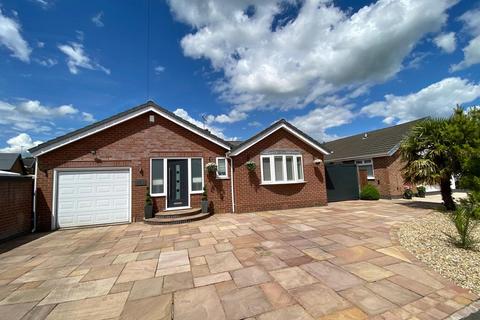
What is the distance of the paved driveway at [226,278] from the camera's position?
284 cm

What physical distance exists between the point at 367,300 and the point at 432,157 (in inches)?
374

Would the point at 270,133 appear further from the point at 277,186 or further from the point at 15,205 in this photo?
the point at 15,205

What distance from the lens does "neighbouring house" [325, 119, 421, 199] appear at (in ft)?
45.3

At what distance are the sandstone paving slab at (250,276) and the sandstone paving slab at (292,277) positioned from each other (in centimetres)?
18

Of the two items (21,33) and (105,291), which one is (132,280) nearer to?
(105,291)

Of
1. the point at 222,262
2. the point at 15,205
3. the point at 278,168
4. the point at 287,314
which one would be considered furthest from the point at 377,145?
the point at 15,205

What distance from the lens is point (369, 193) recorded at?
13.4m

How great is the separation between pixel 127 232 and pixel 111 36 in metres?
7.18

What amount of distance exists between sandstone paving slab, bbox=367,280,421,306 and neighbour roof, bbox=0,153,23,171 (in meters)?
16.4

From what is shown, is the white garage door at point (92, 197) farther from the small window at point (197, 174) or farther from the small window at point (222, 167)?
the small window at point (222, 167)

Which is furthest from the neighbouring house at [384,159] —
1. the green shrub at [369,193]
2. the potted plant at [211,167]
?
the potted plant at [211,167]

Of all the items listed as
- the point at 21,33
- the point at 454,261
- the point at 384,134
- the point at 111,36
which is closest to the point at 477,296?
the point at 454,261

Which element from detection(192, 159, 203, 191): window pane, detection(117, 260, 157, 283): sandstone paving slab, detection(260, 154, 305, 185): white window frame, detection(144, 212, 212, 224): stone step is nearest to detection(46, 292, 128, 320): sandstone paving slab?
detection(117, 260, 157, 283): sandstone paving slab

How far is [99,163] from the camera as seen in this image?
8.87 meters
